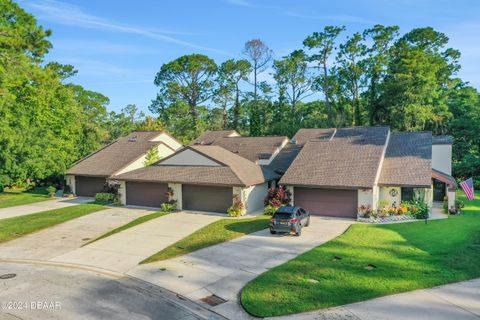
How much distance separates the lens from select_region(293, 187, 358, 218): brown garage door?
24562 mm

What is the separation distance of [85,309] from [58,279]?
3615 mm

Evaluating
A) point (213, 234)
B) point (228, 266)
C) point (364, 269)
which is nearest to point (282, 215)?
point (213, 234)

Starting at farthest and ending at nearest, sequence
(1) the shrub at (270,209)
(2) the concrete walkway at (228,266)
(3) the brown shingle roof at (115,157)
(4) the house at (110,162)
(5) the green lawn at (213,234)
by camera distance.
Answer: (3) the brown shingle roof at (115,157) < (4) the house at (110,162) < (1) the shrub at (270,209) < (5) the green lawn at (213,234) < (2) the concrete walkway at (228,266)

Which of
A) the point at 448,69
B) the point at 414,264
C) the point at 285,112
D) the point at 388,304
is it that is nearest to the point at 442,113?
the point at 448,69

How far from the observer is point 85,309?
37.0 ft

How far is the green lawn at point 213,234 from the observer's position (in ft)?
56.1

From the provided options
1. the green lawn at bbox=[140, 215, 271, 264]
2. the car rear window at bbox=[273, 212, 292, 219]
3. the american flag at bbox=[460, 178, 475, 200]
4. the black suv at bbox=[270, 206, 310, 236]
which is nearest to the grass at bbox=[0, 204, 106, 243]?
the green lawn at bbox=[140, 215, 271, 264]

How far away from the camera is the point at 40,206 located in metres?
30.1

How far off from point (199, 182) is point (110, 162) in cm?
1291

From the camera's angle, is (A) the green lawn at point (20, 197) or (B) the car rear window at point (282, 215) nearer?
(B) the car rear window at point (282, 215)

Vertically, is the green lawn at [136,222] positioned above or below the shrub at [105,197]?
below

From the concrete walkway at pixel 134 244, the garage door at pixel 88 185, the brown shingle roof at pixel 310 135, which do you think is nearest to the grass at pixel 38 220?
the garage door at pixel 88 185

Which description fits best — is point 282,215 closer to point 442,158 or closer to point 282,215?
point 282,215

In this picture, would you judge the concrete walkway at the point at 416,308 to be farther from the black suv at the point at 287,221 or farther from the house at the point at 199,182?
the house at the point at 199,182
